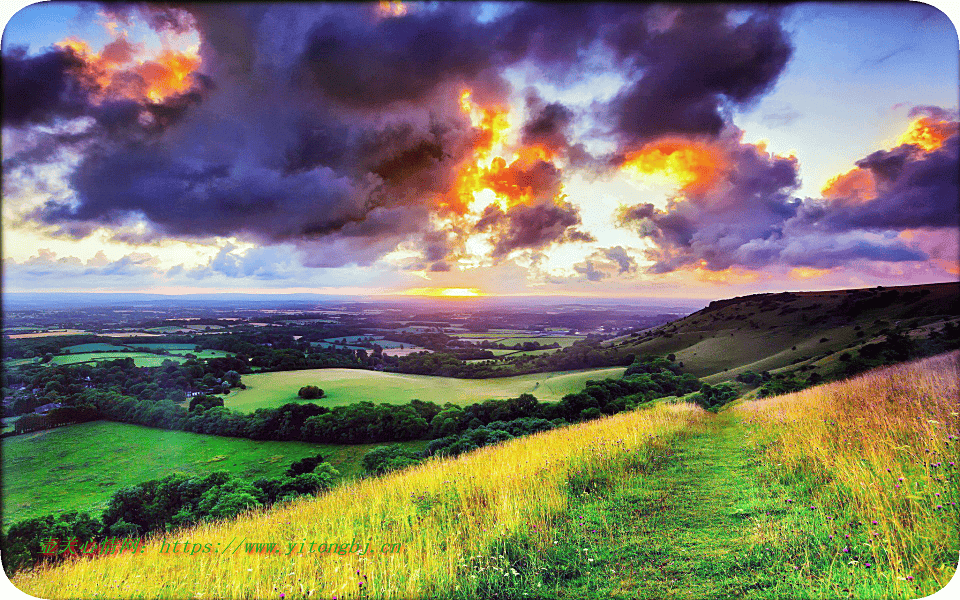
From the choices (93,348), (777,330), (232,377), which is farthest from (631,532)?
(777,330)

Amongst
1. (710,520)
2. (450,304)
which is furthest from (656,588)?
(450,304)

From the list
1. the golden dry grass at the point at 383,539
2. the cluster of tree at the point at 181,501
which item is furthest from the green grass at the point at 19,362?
the golden dry grass at the point at 383,539

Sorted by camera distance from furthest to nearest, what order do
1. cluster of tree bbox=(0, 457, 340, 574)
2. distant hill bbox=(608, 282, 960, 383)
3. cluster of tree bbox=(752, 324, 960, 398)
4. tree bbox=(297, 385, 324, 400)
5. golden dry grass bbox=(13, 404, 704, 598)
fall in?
distant hill bbox=(608, 282, 960, 383)
tree bbox=(297, 385, 324, 400)
cluster of tree bbox=(752, 324, 960, 398)
cluster of tree bbox=(0, 457, 340, 574)
golden dry grass bbox=(13, 404, 704, 598)

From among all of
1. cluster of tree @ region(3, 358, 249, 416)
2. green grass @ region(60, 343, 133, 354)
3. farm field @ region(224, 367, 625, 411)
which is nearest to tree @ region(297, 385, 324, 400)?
farm field @ region(224, 367, 625, 411)

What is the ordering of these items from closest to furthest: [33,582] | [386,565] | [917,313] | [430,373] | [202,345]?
[386,565]
[33,582]
[202,345]
[917,313]
[430,373]

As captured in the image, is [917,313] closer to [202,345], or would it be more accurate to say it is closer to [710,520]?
[710,520]

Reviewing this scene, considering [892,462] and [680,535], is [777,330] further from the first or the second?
[680,535]

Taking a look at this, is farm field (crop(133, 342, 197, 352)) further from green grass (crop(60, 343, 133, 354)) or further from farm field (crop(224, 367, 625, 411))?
farm field (crop(224, 367, 625, 411))
